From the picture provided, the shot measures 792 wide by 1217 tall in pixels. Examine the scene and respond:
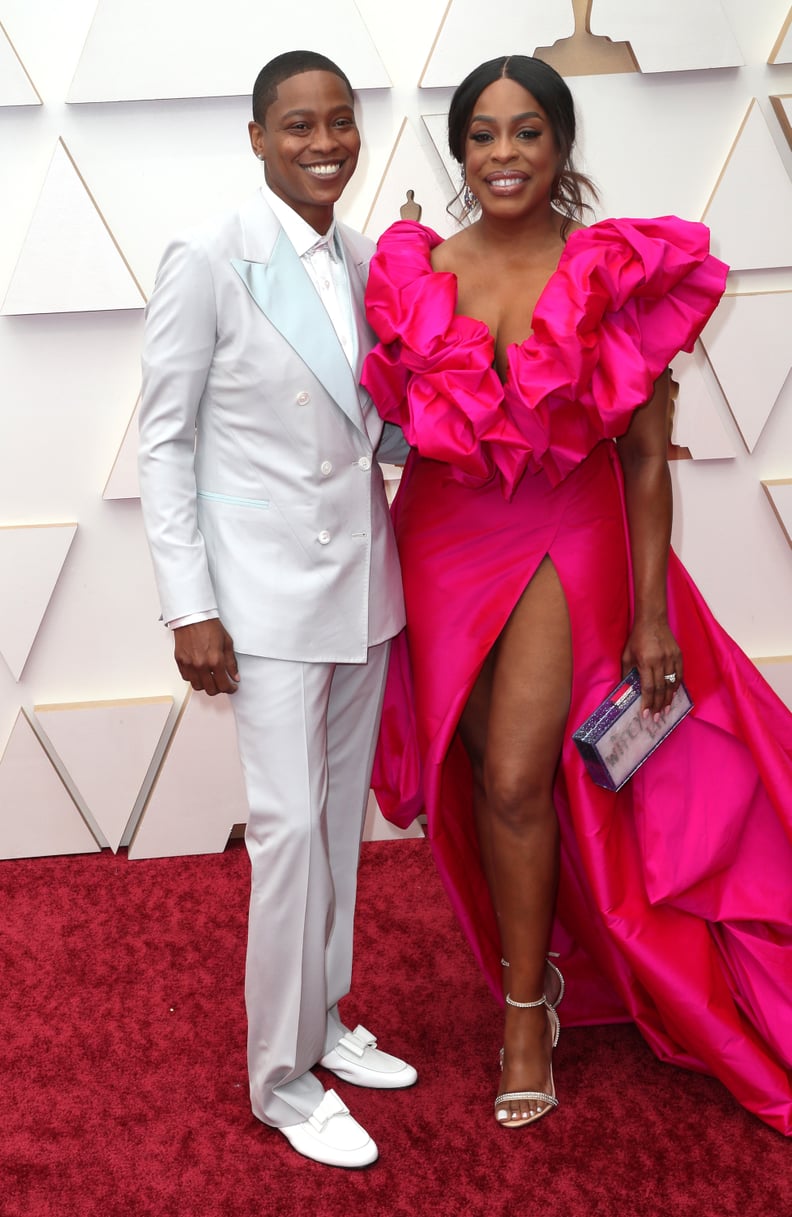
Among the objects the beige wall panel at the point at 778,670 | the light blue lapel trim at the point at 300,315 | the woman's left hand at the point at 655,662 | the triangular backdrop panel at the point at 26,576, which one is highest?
the light blue lapel trim at the point at 300,315

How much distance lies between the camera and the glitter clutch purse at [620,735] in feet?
6.23

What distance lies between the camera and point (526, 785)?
77.3 inches

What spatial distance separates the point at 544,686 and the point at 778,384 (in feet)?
4.46

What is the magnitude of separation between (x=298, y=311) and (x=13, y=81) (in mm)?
1282

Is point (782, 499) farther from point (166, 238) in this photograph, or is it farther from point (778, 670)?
point (166, 238)

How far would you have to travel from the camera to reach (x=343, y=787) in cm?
202

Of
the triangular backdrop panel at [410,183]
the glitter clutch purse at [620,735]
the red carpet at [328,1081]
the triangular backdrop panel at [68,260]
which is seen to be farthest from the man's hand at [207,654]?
the triangular backdrop panel at [410,183]

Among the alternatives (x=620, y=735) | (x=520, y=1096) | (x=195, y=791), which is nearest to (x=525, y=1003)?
(x=520, y=1096)

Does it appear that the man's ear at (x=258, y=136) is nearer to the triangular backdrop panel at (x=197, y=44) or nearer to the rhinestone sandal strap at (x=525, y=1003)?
the triangular backdrop panel at (x=197, y=44)

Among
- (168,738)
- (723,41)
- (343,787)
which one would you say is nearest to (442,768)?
(343,787)

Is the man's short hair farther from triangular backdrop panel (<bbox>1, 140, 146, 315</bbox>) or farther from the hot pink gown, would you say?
triangular backdrop panel (<bbox>1, 140, 146, 315</bbox>)

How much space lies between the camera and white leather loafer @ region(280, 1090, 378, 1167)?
1.88 metres

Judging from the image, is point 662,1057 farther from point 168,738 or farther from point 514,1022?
point 168,738

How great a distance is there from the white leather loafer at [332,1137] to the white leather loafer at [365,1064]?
122 millimetres
